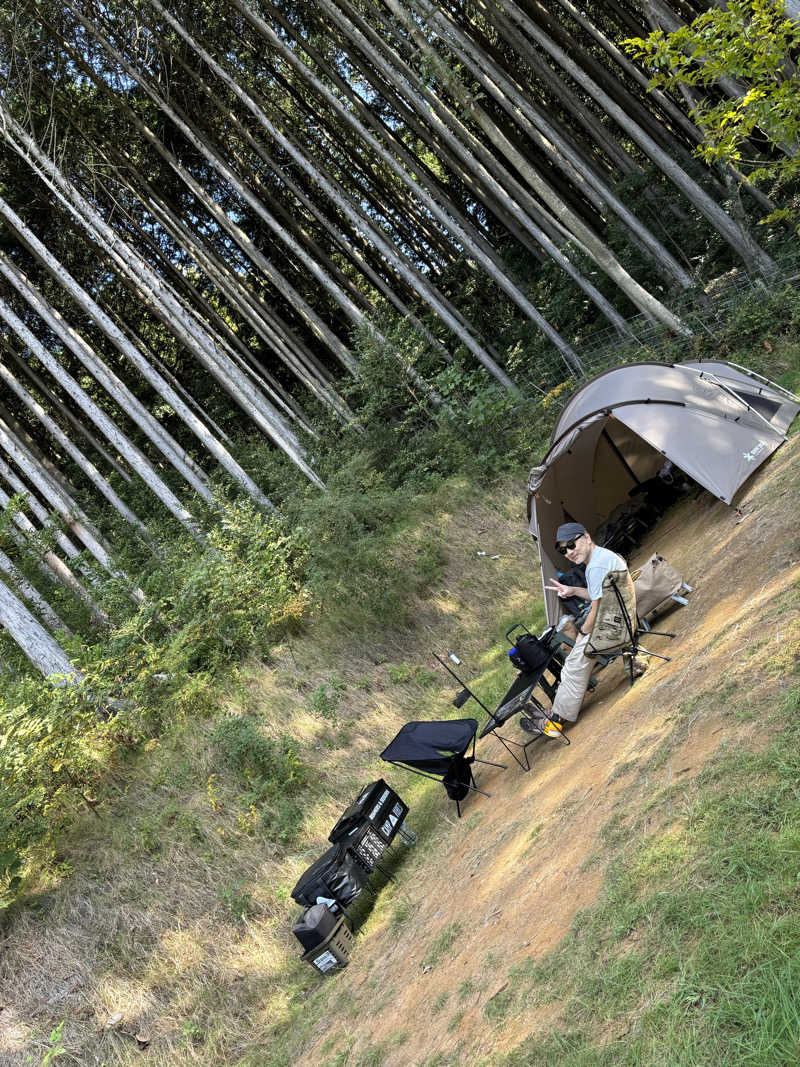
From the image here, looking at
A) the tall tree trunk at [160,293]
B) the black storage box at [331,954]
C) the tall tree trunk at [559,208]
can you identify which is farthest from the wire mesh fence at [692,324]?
the black storage box at [331,954]

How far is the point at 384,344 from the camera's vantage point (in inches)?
537

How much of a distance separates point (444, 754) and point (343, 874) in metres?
1.18

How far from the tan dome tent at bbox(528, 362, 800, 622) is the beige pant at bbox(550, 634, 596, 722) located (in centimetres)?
213

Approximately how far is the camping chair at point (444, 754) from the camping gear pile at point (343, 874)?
1.10 ft

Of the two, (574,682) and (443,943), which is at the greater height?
(574,682)

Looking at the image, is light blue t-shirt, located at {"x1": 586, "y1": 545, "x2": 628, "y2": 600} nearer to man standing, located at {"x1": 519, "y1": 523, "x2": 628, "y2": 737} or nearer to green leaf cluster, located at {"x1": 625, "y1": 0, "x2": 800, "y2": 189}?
man standing, located at {"x1": 519, "y1": 523, "x2": 628, "y2": 737}

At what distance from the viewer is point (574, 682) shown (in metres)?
5.38

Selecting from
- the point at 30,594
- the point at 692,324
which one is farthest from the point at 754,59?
the point at 30,594

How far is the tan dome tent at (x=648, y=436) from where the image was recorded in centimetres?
709

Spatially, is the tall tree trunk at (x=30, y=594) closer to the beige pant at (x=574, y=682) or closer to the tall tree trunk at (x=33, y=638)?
the tall tree trunk at (x=33, y=638)

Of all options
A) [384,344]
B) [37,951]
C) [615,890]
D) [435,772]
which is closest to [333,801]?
[435,772]

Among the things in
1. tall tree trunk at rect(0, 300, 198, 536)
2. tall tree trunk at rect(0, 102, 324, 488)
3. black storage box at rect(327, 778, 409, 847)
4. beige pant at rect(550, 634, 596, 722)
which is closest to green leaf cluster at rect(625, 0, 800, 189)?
beige pant at rect(550, 634, 596, 722)

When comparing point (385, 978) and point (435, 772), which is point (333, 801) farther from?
point (385, 978)

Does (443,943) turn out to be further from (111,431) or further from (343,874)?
(111,431)
